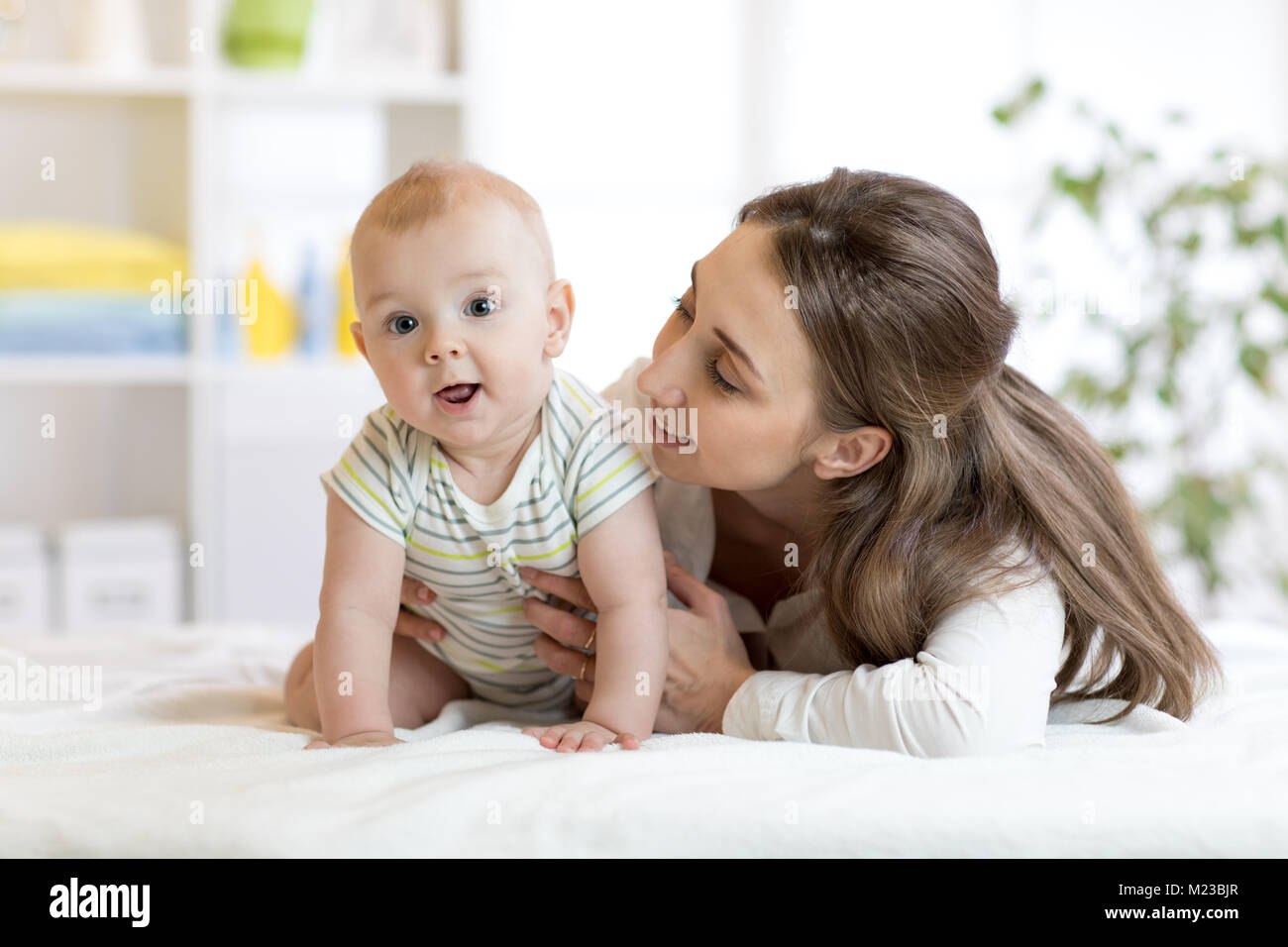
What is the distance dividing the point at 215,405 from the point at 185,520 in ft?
1.04

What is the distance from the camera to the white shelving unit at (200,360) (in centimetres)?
277

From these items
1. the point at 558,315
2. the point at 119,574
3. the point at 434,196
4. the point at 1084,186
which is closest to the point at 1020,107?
the point at 1084,186

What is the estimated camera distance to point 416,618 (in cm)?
133

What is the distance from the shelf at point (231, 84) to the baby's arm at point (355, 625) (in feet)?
6.19

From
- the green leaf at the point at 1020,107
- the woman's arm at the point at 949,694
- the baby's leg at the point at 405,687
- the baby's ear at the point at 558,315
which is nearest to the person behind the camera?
the woman's arm at the point at 949,694

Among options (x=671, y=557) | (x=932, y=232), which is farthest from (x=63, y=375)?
(x=932, y=232)

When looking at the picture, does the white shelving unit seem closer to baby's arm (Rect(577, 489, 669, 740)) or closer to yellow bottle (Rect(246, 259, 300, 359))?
yellow bottle (Rect(246, 259, 300, 359))

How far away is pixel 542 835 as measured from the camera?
0.90m

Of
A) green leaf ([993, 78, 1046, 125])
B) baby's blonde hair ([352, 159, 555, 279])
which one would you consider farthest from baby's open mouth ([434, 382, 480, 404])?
green leaf ([993, 78, 1046, 125])

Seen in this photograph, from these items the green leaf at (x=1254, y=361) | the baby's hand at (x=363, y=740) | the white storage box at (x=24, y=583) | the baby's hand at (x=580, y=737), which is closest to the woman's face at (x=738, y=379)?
the baby's hand at (x=580, y=737)

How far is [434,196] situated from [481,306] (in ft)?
0.36

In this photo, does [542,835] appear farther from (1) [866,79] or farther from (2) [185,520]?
(1) [866,79]

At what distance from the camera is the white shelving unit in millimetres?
2768

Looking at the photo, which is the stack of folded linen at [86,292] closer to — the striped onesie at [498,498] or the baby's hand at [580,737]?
the striped onesie at [498,498]
